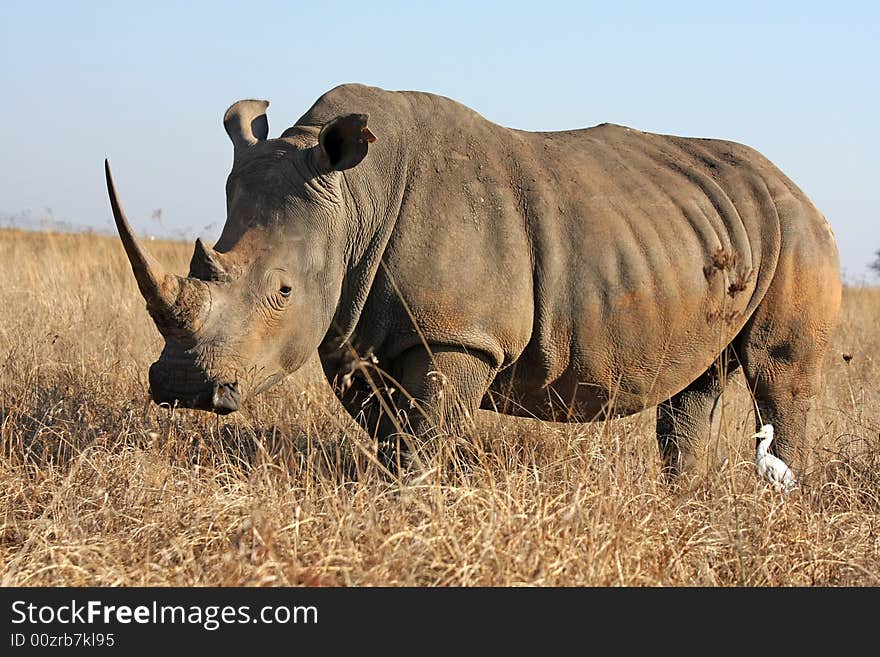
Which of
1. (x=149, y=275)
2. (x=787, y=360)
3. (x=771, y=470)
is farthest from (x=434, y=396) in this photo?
(x=787, y=360)

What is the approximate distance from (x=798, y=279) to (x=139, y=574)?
10.8 feet

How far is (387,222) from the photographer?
14.6 ft

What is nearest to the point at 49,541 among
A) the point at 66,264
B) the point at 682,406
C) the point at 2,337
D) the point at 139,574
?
the point at 139,574

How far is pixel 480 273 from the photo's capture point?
173 inches

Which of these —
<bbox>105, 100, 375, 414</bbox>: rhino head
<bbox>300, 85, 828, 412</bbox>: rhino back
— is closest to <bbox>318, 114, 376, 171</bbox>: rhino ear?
<bbox>105, 100, 375, 414</bbox>: rhino head

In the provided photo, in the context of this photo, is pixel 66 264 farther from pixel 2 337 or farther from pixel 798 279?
pixel 798 279

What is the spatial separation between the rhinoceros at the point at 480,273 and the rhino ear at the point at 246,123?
0.01m

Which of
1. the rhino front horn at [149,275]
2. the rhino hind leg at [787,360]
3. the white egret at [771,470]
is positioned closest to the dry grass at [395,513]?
the white egret at [771,470]

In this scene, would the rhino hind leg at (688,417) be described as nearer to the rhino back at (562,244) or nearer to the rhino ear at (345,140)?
the rhino back at (562,244)

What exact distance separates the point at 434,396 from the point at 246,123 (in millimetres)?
1498

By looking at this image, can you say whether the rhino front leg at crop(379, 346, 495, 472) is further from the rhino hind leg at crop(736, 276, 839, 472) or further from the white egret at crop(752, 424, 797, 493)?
the rhino hind leg at crop(736, 276, 839, 472)

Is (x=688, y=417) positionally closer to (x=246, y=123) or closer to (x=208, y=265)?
(x=246, y=123)

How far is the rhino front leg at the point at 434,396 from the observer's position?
4352mm
